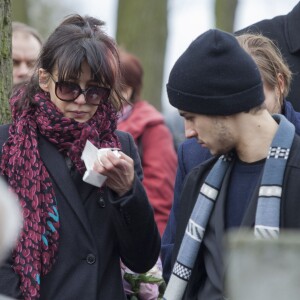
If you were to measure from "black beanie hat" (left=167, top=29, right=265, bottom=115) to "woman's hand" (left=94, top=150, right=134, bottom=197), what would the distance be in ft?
1.07

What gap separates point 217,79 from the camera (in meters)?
3.31

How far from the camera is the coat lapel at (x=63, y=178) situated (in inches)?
143

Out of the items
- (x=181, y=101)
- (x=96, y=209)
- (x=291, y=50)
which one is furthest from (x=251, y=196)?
(x=291, y=50)

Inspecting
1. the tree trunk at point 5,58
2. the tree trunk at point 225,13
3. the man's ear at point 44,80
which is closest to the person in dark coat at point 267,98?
the man's ear at point 44,80

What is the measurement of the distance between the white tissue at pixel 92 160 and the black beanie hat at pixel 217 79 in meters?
0.38

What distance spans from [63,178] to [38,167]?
0.12m

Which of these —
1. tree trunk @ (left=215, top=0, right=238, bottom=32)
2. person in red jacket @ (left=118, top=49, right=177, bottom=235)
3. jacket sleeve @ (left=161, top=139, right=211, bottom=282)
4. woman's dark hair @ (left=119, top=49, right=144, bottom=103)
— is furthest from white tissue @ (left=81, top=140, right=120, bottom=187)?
tree trunk @ (left=215, top=0, right=238, bottom=32)

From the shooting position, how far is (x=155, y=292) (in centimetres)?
405

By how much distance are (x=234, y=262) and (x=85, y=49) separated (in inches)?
82.2

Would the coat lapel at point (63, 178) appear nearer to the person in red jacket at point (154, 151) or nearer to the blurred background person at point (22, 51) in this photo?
the person in red jacket at point (154, 151)

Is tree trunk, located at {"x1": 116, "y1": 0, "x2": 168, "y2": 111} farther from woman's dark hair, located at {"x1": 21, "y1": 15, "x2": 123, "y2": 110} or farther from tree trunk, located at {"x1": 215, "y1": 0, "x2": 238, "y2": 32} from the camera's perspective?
woman's dark hair, located at {"x1": 21, "y1": 15, "x2": 123, "y2": 110}

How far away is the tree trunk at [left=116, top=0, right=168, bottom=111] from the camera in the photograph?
10922mm

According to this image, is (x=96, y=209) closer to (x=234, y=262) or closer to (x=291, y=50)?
(x=291, y=50)

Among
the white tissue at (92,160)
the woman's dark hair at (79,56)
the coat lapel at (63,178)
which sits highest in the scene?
the woman's dark hair at (79,56)
